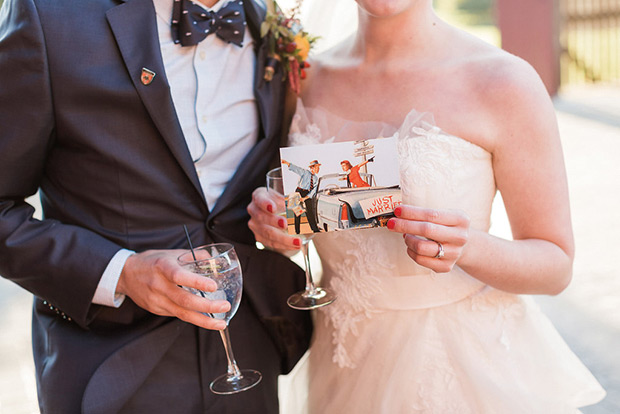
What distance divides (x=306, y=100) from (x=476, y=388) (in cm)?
123

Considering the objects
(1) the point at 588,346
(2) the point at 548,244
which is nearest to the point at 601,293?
(1) the point at 588,346

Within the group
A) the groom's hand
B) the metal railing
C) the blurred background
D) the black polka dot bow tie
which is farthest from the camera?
the metal railing

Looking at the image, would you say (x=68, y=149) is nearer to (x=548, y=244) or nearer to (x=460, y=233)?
(x=460, y=233)

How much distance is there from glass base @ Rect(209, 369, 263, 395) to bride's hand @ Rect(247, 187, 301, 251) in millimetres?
440

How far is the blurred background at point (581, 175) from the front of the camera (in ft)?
14.3

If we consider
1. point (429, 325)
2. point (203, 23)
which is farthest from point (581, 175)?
point (203, 23)

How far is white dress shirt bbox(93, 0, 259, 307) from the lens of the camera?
87.1 inches

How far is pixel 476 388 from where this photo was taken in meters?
2.08

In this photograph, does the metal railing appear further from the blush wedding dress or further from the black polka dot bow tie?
the black polka dot bow tie

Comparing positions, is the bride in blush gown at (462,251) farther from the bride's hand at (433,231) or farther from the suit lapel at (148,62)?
the suit lapel at (148,62)

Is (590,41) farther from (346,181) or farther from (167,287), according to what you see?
(167,287)

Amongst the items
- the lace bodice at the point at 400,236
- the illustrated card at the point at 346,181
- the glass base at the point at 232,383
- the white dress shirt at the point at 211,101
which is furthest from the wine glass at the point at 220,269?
the lace bodice at the point at 400,236

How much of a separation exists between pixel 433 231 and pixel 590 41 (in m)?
13.3

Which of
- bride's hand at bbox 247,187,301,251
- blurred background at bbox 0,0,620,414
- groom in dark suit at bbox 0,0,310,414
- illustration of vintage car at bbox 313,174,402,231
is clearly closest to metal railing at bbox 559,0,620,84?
blurred background at bbox 0,0,620,414
